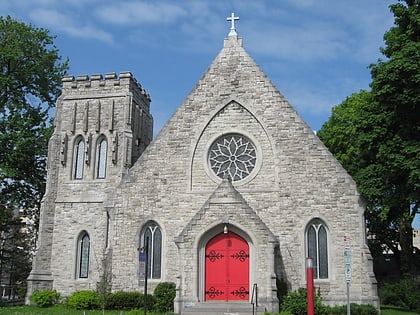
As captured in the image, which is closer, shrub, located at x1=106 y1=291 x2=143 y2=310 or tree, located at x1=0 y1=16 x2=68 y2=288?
shrub, located at x1=106 y1=291 x2=143 y2=310

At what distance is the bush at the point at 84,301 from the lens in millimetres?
19578

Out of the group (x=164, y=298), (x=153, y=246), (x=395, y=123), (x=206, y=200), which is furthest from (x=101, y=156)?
(x=395, y=123)

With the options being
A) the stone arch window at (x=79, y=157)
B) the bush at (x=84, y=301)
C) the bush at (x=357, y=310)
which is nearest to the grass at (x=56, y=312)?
the bush at (x=84, y=301)

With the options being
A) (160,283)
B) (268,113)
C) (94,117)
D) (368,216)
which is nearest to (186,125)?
(268,113)

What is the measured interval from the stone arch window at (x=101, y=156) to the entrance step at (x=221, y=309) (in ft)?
27.1

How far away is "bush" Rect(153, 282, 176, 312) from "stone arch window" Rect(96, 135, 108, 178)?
21.4ft

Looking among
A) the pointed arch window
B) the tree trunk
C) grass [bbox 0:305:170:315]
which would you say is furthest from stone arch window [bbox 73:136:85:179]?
the tree trunk

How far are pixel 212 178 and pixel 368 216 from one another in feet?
46.8

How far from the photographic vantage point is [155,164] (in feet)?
69.8

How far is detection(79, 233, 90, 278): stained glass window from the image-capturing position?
22078 mm

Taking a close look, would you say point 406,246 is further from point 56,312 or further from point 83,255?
point 56,312

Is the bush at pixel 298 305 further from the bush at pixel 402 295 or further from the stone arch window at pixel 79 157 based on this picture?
the stone arch window at pixel 79 157

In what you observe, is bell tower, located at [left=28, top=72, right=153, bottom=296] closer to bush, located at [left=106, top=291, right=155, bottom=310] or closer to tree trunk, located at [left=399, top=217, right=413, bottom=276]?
bush, located at [left=106, top=291, right=155, bottom=310]

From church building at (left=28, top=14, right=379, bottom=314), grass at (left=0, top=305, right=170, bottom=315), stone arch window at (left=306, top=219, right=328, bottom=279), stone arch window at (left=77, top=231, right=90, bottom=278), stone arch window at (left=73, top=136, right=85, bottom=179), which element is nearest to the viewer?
grass at (left=0, top=305, right=170, bottom=315)
